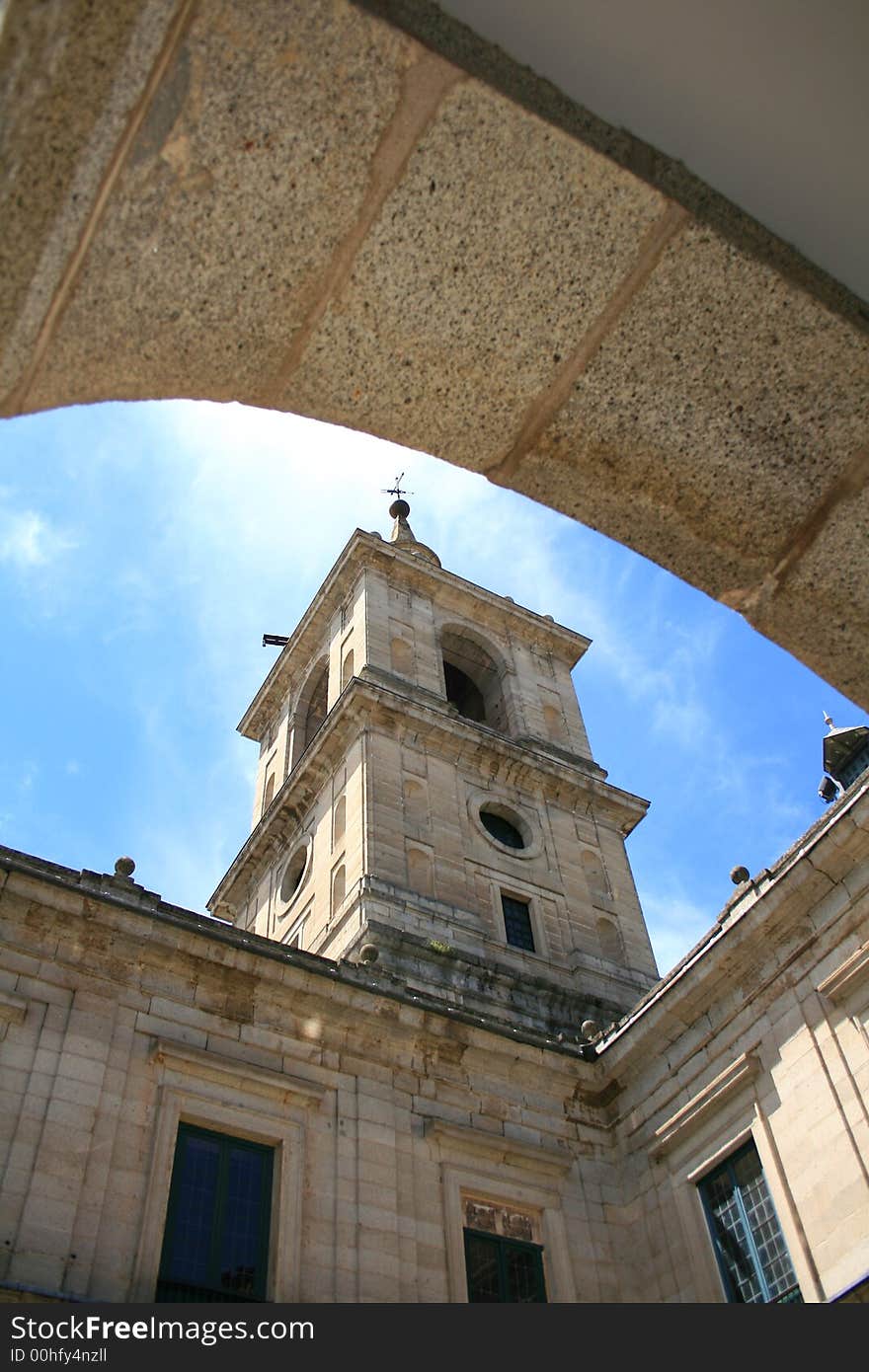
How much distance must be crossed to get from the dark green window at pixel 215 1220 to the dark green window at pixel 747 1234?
16.8 ft

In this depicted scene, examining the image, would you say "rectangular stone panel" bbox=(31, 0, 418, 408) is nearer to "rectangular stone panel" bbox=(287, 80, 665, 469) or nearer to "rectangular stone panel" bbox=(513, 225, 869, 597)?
"rectangular stone panel" bbox=(287, 80, 665, 469)

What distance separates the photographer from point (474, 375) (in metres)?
3.77

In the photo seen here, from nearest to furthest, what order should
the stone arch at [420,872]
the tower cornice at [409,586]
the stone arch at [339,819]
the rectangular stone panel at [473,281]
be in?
the rectangular stone panel at [473,281] → the stone arch at [420,872] → the stone arch at [339,819] → the tower cornice at [409,586]

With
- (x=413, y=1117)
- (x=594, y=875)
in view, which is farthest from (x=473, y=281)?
(x=594, y=875)

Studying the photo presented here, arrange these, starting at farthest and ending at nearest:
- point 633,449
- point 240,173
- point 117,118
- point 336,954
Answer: point 336,954 < point 633,449 < point 240,173 < point 117,118

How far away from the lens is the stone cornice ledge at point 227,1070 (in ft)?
43.7

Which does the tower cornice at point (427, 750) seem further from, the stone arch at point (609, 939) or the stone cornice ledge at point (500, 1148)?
the stone cornice ledge at point (500, 1148)

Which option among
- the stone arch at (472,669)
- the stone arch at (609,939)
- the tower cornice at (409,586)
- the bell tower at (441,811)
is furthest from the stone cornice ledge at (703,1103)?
the tower cornice at (409,586)

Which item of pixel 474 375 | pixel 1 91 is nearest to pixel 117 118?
pixel 1 91

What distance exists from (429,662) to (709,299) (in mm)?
27145

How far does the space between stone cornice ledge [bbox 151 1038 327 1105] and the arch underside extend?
1087 cm

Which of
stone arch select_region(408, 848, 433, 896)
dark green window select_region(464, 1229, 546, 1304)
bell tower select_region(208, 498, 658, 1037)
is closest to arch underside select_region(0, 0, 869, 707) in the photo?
dark green window select_region(464, 1229, 546, 1304)

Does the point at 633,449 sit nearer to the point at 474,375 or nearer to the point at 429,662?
the point at 474,375

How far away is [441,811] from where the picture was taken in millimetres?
26281
